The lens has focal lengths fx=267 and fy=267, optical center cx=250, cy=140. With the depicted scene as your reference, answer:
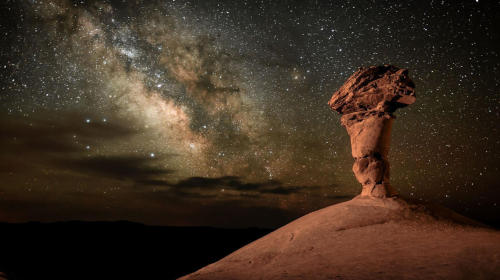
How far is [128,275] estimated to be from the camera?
68.1 ft

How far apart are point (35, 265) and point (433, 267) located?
2870cm

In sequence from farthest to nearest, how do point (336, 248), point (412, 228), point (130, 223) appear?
point (130, 223) → point (412, 228) → point (336, 248)

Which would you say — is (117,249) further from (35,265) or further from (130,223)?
(130,223)

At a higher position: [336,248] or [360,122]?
[360,122]

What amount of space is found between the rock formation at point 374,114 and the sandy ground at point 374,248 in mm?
824

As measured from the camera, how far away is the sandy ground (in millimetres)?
4977

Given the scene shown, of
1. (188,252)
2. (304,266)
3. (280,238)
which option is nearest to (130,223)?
(188,252)

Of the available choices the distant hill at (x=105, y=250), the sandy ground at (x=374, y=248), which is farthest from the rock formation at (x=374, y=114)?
the distant hill at (x=105, y=250)

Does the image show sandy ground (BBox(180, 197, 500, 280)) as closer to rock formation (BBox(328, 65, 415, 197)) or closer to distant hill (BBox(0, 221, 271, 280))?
rock formation (BBox(328, 65, 415, 197))

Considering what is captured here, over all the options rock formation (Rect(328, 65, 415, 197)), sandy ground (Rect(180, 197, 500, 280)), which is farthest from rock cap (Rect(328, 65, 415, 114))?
sandy ground (Rect(180, 197, 500, 280))

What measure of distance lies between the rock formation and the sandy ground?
824mm

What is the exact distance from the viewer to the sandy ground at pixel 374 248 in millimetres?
4977

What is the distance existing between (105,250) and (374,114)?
95.2ft

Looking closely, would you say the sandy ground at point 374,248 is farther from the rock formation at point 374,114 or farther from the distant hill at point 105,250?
the distant hill at point 105,250
